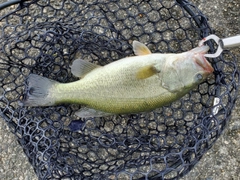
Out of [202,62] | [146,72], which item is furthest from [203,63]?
[146,72]

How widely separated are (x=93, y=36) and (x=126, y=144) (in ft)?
2.64

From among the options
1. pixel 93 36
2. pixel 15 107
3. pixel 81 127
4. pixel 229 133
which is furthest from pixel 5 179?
pixel 229 133

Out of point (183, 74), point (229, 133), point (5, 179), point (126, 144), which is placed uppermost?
point (183, 74)

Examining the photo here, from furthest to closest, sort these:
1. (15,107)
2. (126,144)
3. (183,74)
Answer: (15,107), (126,144), (183,74)

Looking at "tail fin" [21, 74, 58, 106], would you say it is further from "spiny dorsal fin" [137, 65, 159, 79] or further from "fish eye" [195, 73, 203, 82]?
"fish eye" [195, 73, 203, 82]

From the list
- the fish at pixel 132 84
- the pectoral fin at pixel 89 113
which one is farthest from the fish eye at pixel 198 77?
the pectoral fin at pixel 89 113

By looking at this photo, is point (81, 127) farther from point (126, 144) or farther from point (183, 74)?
point (183, 74)

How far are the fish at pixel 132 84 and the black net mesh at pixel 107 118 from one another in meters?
0.29

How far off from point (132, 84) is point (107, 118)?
618 mm

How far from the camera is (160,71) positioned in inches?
72.7

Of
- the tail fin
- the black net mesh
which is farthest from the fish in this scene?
the black net mesh

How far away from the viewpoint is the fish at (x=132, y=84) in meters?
1.84

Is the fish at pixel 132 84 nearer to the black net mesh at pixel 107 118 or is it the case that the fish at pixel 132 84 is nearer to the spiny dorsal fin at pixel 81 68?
the spiny dorsal fin at pixel 81 68

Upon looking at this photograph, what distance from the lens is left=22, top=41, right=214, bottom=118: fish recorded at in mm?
1839
